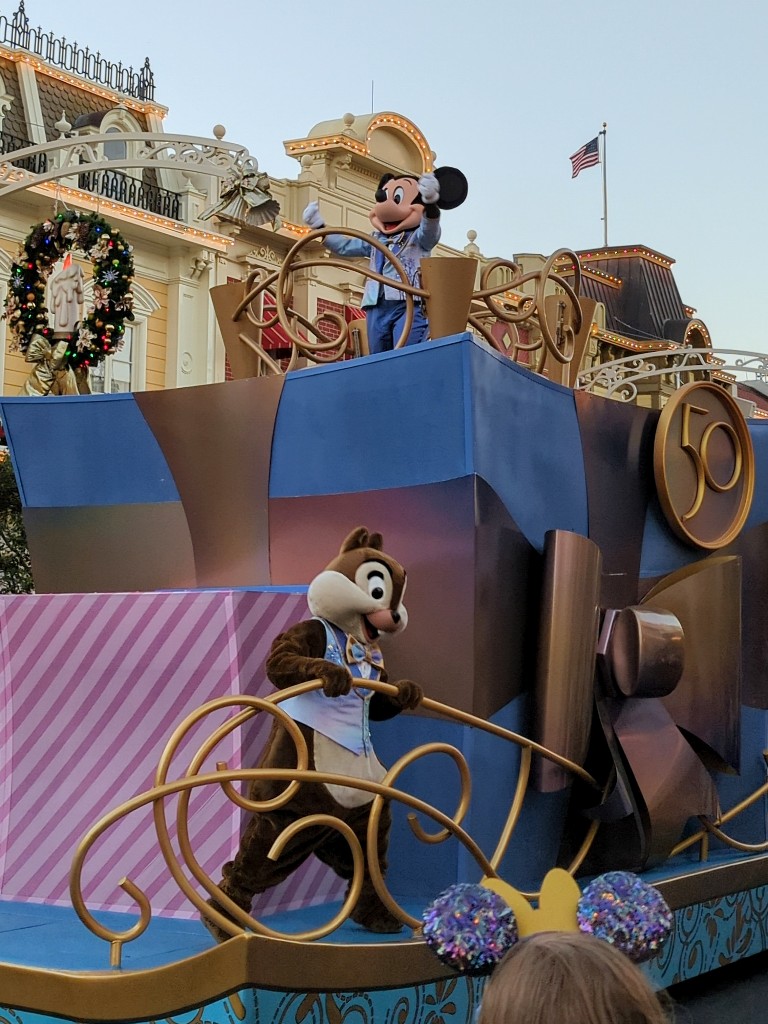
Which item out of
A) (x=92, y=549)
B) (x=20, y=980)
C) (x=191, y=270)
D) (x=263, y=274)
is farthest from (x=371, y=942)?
(x=191, y=270)

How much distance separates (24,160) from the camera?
553 inches

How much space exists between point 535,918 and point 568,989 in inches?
46.0

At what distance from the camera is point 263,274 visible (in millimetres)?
5199

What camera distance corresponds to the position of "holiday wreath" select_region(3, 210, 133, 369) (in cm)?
713

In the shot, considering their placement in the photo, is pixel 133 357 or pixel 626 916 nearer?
pixel 626 916

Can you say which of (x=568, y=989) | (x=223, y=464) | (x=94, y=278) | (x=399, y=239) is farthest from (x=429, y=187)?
(x=568, y=989)

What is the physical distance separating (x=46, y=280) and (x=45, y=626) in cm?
357

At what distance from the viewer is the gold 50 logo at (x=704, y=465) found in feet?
16.0

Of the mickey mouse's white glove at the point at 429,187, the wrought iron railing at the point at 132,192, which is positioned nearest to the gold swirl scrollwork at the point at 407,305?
the mickey mouse's white glove at the point at 429,187

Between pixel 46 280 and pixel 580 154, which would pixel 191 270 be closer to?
pixel 580 154

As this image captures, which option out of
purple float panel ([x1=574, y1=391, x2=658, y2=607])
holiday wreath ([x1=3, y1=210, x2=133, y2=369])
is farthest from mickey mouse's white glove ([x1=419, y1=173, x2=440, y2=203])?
holiday wreath ([x1=3, y1=210, x2=133, y2=369])

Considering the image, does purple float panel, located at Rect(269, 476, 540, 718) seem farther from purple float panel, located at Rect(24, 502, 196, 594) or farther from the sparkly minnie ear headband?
the sparkly minnie ear headband

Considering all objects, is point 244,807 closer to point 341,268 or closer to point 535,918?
point 535,918

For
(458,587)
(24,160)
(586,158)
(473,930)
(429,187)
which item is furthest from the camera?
(586,158)
